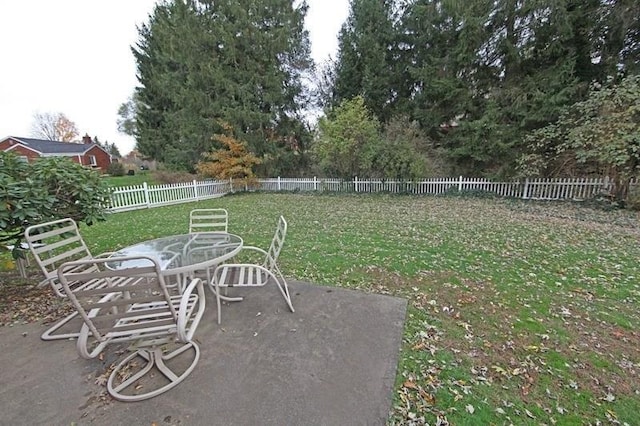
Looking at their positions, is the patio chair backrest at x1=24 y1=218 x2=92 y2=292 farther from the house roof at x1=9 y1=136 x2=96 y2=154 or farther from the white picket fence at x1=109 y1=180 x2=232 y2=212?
the house roof at x1=9 y1=136 x2=96 y2=154

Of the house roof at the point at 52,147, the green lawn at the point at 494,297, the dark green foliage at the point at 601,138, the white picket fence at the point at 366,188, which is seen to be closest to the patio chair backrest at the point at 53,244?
the green lawn at the point at 494,297

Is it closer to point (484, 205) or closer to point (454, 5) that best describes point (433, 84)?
point (454, 5)

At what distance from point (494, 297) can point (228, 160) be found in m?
12.0

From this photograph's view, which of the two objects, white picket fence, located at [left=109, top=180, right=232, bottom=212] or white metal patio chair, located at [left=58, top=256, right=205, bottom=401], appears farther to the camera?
white picket fence, located at [left=109, top=180, right=232, bottom=212]

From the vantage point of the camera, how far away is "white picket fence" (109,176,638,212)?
363 inches

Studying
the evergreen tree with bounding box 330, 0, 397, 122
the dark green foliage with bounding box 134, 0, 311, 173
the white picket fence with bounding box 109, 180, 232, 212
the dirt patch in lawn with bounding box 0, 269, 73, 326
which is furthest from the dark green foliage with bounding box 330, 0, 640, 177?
the dirt patch in lawn with bounding box 0, 269, 73, 326

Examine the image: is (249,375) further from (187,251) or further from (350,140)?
(350,140)

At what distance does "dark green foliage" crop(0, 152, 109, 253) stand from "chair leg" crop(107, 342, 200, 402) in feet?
6.58

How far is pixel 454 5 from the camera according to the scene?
1091 centimetres

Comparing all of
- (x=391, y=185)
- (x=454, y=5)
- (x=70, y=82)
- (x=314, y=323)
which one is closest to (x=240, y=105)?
(x=391, y=185)

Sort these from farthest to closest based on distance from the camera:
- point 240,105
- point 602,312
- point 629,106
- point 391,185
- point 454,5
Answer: point 240,105, point 391,185, point 454,5, point 629,106, point 602,312

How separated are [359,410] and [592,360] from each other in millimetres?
1926

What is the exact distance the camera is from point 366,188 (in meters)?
12.4

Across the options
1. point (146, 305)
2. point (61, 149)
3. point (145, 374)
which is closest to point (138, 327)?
point (146, 305)
